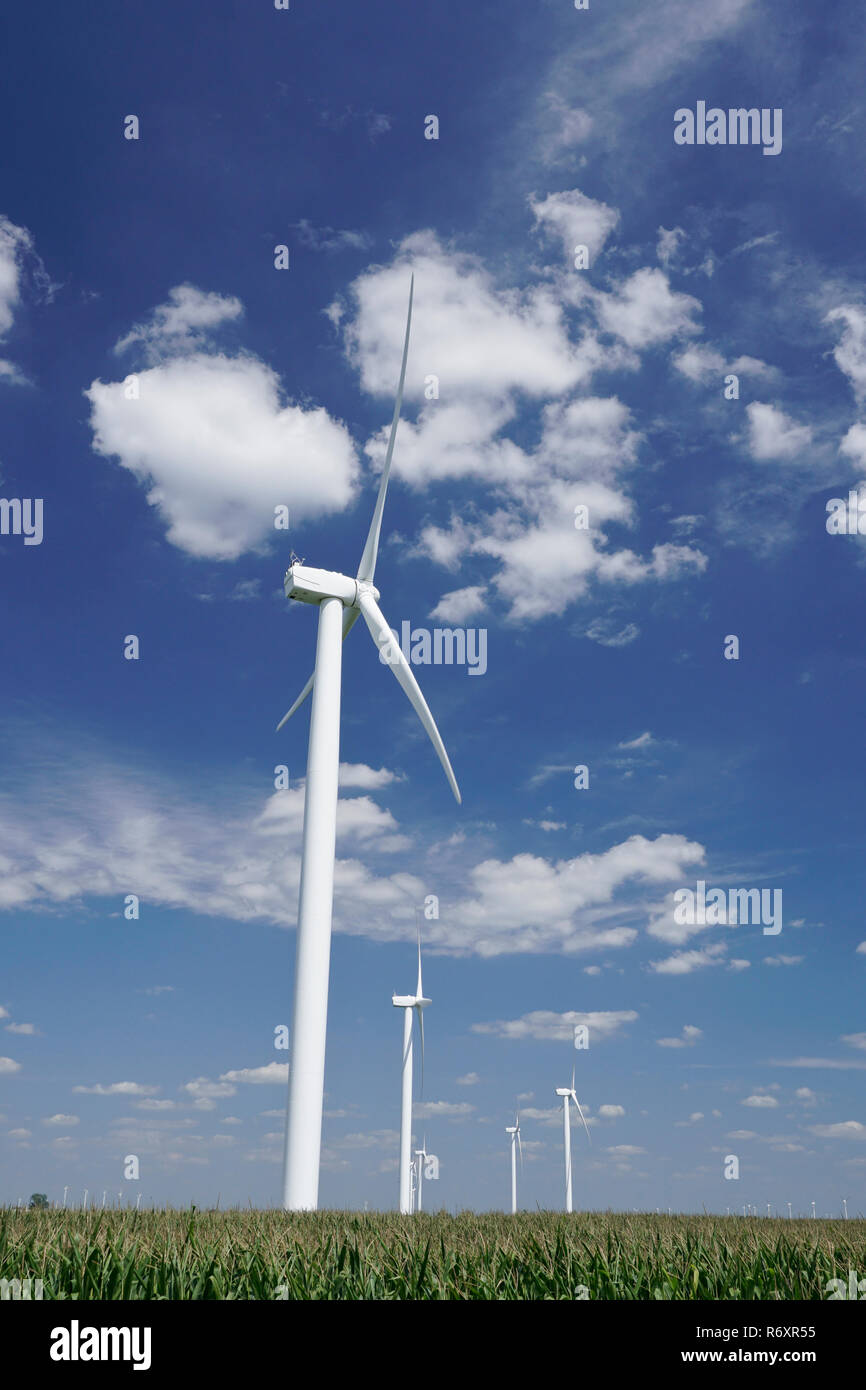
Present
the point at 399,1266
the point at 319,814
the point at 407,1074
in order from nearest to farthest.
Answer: the point at 399,1266 → the point at 319,814 → the point at 407,1074

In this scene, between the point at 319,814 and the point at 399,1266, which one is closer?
the point at 399,1266

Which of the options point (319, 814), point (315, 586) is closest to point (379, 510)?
point (315, 586)

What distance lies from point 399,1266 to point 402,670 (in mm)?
28838

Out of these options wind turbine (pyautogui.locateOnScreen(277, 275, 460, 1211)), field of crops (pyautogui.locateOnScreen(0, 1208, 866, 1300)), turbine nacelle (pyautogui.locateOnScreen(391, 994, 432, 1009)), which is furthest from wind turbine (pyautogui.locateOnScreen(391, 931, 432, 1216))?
field of crops (pyautogui.locateOnScreen(0, 1208, 866, 1300))

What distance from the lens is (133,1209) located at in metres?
20.0

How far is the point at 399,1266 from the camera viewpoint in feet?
36.1

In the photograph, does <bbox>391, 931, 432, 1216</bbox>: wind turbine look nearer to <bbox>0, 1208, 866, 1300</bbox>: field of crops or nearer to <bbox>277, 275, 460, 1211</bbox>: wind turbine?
<bbox>277, 275, 460, 1211</bbox>: wind turbine

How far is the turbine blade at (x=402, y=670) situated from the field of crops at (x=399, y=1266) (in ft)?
80.3

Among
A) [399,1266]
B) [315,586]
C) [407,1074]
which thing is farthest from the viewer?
[407,1074]

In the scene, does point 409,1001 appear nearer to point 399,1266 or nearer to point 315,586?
point 315,586

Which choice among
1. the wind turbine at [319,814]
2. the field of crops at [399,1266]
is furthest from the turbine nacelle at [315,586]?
the field of crops at [399,1266]
